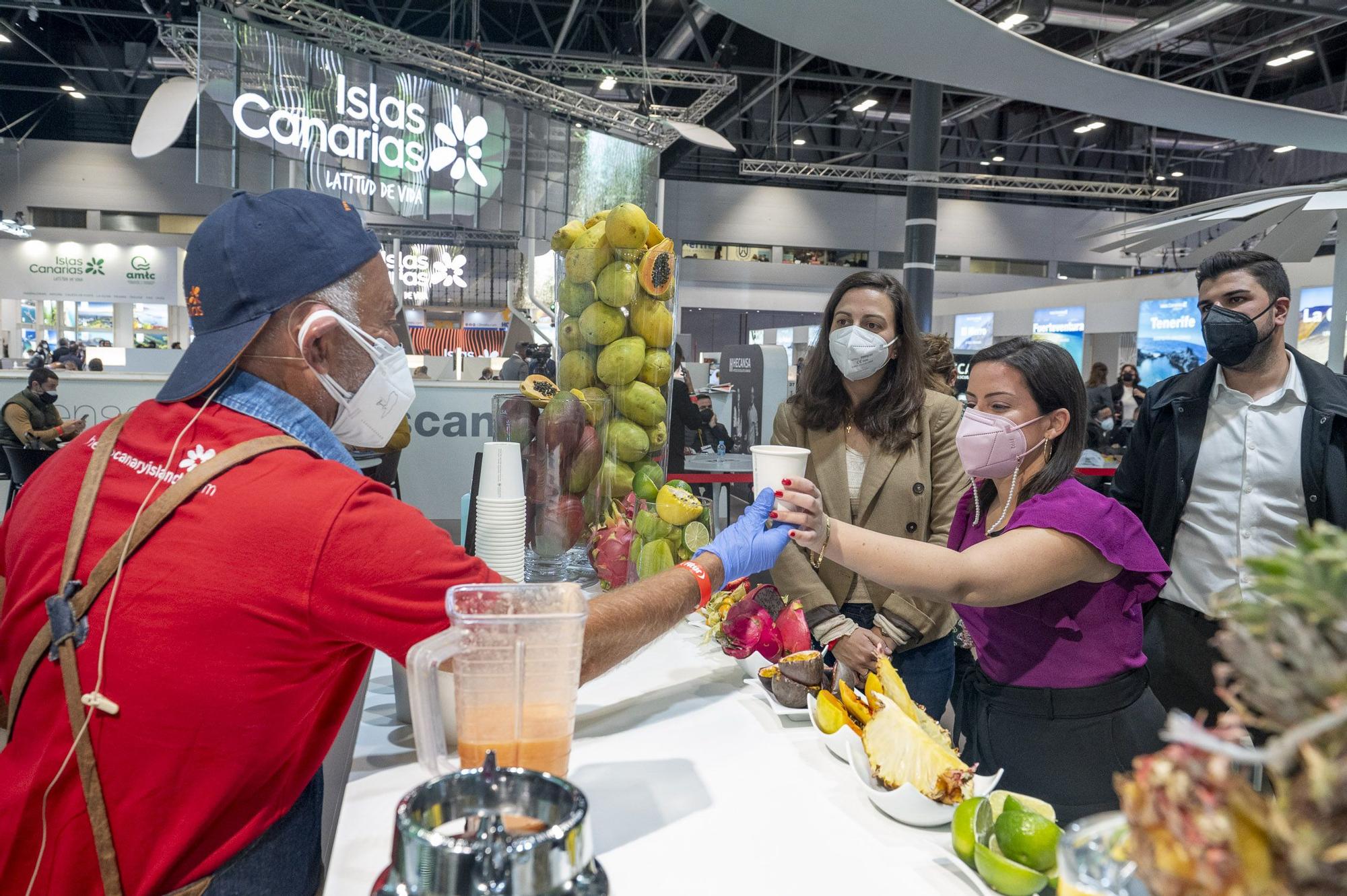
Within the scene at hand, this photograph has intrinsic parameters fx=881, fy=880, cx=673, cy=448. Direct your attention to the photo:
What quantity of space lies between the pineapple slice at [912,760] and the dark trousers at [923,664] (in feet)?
3.06

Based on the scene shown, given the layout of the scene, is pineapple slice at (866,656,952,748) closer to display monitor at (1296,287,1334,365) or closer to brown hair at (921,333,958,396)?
brown hair at (921,333,958,396)

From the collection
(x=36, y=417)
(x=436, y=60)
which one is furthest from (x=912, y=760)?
(x=436, y=60)

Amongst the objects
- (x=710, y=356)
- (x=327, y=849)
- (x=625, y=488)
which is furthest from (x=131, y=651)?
(x=710, y=356)

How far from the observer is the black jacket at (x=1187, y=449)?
254 cm

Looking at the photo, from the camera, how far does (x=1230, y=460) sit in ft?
8.85

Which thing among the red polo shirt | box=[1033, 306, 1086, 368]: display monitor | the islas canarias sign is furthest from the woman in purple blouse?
box=[1033, 306, 1086, 368]: display monitor

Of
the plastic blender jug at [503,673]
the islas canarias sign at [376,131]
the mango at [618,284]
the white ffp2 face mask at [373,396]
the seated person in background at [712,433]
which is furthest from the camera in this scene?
the seated person in background at [712,433]

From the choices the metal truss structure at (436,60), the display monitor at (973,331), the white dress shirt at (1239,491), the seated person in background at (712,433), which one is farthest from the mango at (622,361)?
the display monitor at (973,331)

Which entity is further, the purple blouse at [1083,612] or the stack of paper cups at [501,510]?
the stack of paper cups at [501,510]

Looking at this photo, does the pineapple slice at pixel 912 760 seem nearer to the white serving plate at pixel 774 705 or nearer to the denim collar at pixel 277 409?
the white serving plate at pixel 774 705

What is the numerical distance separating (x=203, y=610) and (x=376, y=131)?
8545 millimetres

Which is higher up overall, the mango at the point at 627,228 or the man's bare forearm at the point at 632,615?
the mango at the point at 627,228

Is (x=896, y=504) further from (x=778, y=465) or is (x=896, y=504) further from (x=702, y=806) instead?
(x=702, y=806)

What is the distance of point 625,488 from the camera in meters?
2.12
